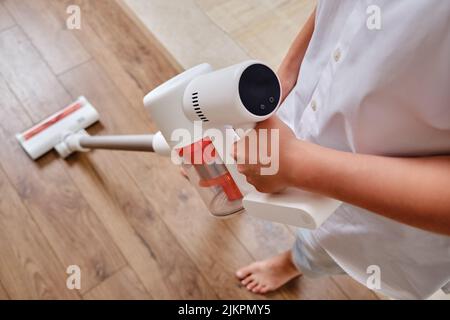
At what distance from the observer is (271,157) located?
19.3 inches

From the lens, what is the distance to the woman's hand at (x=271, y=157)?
1.58 feet

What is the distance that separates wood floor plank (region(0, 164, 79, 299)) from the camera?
44.1 inches

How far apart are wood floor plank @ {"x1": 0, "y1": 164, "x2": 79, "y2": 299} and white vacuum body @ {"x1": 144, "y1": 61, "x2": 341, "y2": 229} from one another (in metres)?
0.66

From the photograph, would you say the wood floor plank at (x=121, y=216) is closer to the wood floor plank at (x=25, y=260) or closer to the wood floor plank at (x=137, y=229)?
the wood floor plank at (x=137, y=229)

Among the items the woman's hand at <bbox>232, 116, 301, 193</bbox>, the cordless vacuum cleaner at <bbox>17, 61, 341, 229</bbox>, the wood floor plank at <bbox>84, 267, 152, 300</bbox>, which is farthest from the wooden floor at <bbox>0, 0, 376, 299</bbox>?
the woman's hand at <bbox>232, 116, 301, 193</bbox>

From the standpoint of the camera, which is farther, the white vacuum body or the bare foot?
the bare foot

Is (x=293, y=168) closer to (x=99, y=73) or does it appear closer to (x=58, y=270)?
(x=58, y=270)

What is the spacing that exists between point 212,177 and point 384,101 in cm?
29

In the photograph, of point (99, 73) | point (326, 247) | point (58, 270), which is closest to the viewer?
point (326, 247)

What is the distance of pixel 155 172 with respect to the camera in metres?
1.24

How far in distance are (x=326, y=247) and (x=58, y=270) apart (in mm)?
745

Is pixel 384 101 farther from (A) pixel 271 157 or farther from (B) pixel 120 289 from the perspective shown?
(B) pixel 120 289

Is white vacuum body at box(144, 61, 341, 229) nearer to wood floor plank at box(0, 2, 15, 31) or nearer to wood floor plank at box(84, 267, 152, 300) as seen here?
wood floor plank at box(84, 267, 152, 300)

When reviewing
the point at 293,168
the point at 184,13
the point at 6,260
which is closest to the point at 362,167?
the point at 293,168
